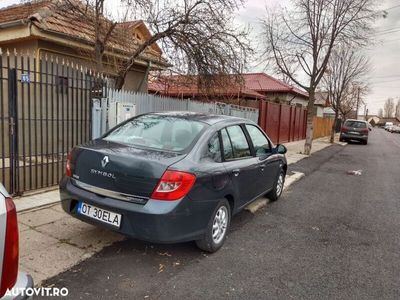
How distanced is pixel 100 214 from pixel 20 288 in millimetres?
1666

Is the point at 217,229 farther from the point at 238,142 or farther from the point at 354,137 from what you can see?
the point at 354,137

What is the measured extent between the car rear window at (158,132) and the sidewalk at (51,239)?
1.19m

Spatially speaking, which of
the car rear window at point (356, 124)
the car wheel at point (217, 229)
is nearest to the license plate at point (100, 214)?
the car wheel at point (217, 229)

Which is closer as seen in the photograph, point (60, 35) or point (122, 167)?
point (122, 167)

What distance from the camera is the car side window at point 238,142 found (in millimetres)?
4559

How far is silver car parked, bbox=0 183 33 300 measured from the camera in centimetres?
172

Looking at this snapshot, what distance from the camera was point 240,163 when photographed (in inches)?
177

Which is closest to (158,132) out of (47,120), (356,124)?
(47,120)

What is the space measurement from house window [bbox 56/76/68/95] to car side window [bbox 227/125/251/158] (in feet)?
10.2

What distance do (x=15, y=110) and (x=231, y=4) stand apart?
611cm

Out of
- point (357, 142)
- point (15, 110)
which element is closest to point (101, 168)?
point (15, 110)

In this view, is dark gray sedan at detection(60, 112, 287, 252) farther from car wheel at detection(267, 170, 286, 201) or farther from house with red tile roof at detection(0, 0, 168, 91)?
house with red tile roof at detection(0, 0, 168, 91)

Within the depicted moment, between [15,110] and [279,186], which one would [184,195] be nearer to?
[15,110]

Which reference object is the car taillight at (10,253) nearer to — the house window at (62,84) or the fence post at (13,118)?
the fence post at (13,118)
